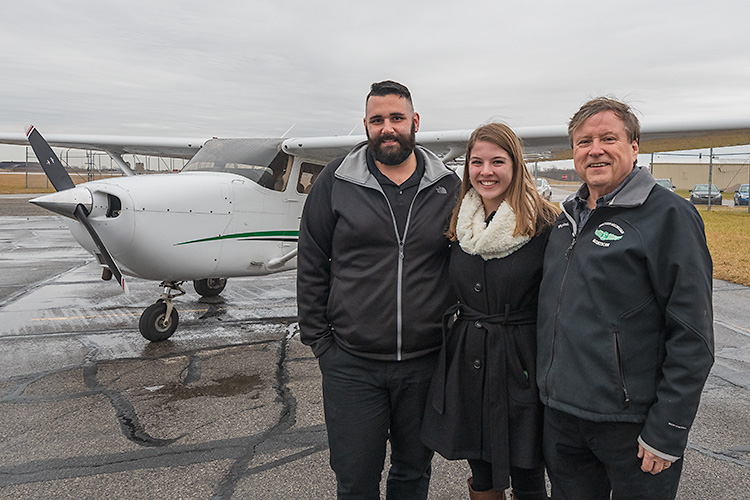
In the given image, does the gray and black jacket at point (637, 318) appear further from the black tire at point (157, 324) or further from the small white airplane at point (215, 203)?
the black tire at point (157, 324)

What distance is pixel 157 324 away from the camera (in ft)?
18.0

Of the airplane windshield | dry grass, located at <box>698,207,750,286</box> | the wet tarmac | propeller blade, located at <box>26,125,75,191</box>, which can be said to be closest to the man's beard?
the wet tarmac

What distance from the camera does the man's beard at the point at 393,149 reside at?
2.20 m

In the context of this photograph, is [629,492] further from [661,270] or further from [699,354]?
[661,270]

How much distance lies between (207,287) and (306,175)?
2760 mm

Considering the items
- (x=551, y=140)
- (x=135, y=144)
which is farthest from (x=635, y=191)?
(x=135, y=144)

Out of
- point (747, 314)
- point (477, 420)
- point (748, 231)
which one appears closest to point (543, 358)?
point (477, 420)

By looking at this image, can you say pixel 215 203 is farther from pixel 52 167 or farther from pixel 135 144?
pixel 135 144

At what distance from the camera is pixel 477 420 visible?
2006 millimetres

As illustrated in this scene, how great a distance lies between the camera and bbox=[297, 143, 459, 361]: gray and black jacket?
2129 mm

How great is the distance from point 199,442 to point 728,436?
3510 mm

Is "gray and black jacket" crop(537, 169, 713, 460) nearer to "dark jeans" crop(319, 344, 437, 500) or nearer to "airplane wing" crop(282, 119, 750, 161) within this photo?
"dark jeans" crop(319, 344, 437, 500)

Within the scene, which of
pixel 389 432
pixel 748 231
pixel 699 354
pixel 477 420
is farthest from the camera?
pixel 748 231

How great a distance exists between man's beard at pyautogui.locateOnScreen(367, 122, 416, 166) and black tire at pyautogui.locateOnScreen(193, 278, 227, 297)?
20.1ft
